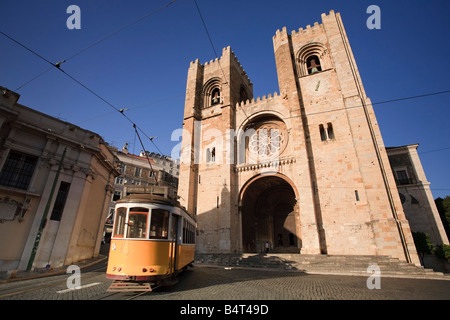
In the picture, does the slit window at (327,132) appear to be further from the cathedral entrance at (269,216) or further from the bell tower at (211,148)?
the bell tower at (211,148)

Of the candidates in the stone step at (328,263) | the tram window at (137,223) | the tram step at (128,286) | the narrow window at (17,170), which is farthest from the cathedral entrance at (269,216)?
the narrow window at (17,170)

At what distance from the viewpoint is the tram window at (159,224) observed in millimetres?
5684

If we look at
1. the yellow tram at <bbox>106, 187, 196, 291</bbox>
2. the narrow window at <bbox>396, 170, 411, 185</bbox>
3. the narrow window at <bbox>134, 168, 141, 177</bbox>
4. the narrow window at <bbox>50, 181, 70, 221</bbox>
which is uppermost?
the narrow window at <bbox>134, 168, 141, 177</bbox>

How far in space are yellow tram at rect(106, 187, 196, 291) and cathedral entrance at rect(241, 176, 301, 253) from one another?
12.3m

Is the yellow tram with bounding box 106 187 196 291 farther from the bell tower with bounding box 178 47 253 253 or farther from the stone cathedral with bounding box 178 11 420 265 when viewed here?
the bell tower with bounding box 178 47 253 253

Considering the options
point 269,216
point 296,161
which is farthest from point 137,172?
point 296,161

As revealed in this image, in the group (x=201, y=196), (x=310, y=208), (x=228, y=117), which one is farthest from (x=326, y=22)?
(x=201, y=196)

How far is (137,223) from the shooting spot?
222 inches

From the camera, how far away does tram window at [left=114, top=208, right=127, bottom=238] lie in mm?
5642

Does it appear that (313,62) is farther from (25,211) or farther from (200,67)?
(25,211)

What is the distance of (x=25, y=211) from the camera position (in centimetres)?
1053

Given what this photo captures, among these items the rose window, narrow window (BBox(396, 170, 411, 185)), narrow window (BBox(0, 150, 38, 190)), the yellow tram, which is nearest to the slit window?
the rose window

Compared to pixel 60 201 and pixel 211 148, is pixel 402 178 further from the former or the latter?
pixel 60 201

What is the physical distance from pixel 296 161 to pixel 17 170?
16685 mm
